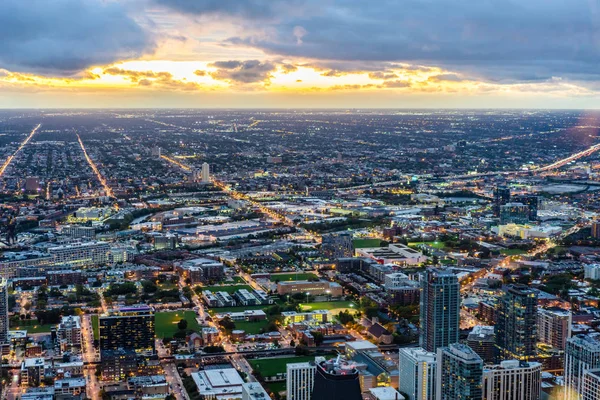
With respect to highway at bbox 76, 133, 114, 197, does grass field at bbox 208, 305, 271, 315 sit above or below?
below

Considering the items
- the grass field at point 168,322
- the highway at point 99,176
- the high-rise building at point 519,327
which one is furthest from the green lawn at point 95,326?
the highway at point 99,176

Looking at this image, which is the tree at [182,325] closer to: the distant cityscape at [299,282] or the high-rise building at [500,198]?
the distant cityscape at [299,282]

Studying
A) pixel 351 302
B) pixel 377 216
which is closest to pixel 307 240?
pixel 377 216

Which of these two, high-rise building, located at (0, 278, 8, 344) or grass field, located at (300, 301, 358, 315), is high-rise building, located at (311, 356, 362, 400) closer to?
high-rise building, located at (0, 278, 8, 344)

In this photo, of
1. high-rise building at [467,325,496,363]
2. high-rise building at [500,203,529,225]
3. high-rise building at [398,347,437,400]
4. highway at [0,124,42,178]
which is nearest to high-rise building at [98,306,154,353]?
high-rise building at [398,347,437,400]

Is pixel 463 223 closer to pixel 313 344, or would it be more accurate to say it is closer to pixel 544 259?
→ pixel 544 259

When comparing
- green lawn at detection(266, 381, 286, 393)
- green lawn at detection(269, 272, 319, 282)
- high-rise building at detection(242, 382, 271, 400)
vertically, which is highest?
high-rise building at detection(242, 382, 271, 400)

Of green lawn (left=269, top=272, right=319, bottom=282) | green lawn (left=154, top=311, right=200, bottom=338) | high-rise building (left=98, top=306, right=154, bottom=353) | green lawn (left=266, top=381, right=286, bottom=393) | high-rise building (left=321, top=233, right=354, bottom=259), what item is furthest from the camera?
high-rise building (left=321, top=233, right=354, bottom=259)
